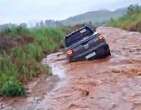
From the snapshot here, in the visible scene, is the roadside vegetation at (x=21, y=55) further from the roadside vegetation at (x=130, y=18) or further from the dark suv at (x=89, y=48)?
the roadside vegetation at (x=130, y=18)

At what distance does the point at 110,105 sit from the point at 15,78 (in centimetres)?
550

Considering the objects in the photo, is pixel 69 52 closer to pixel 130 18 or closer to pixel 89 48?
pixel 89 48

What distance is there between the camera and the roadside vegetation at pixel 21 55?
16.5 metres

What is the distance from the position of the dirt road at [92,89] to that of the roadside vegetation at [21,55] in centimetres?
66

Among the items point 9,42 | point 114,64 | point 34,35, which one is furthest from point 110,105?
point 34,35

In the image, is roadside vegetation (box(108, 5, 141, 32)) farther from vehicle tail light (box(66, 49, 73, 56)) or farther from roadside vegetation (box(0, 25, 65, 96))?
vehicle tail light (box(66, 49, 73, 56))

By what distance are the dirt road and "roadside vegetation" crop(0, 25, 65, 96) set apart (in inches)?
25.9

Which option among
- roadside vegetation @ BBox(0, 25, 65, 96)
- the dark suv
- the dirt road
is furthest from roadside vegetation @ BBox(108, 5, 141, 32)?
the dirt road

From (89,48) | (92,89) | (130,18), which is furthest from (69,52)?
(130,18)

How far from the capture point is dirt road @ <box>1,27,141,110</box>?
13562mm

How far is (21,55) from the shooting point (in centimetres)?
2212

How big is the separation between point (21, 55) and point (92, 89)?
6978 mm

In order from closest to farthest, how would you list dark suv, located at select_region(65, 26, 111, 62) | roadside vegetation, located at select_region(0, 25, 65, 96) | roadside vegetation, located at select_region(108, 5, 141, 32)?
roadside vegetation, located at select_region(0, 25, 65, 96) → dark suv, located at select_region(65, 26, 111, 62) → roadside vegetation, located at select_region(108, 5, 141, 32)

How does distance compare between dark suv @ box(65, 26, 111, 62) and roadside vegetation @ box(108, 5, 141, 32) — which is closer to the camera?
dark suv @ box(65, 26, 111, 62)
